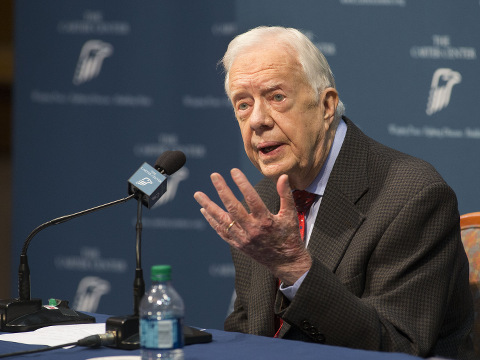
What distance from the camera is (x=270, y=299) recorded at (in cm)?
219

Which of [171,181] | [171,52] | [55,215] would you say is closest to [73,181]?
[55,215]

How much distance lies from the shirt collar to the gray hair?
0.59ft

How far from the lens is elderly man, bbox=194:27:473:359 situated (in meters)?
1.76

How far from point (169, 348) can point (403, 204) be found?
3.19ft

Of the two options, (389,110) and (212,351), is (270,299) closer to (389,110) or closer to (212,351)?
(212,351)

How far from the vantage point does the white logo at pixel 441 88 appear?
13.0ft

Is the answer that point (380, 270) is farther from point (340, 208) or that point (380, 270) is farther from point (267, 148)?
point (267, 148)

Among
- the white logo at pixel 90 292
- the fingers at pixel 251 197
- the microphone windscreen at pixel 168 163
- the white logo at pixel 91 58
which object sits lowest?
the white logo at pixel 90 292

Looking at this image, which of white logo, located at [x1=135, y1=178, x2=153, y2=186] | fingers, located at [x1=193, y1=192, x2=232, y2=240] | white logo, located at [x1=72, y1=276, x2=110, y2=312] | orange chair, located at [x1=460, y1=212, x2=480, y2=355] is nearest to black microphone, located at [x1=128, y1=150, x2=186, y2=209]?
white logo, located at [x1=135, y1=178, x2=153, y2=186]

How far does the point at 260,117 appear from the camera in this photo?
2328 mm

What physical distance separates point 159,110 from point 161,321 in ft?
10.8

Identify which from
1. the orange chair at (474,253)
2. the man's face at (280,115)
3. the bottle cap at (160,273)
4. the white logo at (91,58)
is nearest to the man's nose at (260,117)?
the man's face at (280,115)

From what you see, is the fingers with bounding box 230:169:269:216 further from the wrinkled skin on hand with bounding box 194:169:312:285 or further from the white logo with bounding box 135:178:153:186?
the white logo with bounding box 135:178:153:186

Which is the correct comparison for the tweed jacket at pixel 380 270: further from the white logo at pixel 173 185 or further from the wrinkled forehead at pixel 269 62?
the white logo at pixel 173 185
